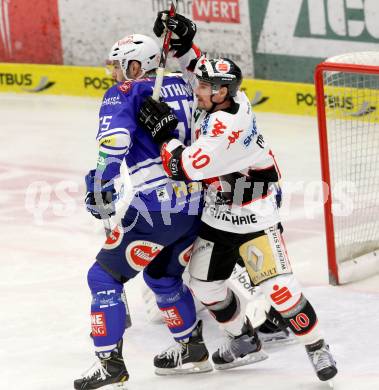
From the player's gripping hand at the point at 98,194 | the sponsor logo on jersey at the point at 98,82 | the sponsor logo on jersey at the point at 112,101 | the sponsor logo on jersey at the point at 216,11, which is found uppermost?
the sponsor logo on jersey at the point at 112,101

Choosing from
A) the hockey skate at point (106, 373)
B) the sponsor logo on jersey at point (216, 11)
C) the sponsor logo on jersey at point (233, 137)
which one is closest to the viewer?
the sponsor logo on jersey at point (233, 137)

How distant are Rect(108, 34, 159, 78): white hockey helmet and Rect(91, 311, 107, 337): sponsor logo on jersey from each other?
1059 millimetres

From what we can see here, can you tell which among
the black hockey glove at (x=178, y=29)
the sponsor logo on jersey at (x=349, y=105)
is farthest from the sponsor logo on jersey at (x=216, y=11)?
the black hockey glove at (x=178, y=29)

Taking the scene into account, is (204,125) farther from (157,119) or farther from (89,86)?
(89,86)

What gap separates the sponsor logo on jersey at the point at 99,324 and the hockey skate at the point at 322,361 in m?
0.86

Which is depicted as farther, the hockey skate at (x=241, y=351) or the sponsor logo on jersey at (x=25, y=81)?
the sponsor logo on jersey at (x=25, y=81)

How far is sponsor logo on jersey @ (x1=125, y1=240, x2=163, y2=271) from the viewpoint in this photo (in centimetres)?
462

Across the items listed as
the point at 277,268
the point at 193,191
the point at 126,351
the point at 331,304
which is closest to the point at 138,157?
the point at 193,191

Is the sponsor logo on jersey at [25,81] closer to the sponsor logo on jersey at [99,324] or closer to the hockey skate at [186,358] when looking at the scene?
the hockey skate at [186,358]

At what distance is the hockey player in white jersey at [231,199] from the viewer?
4.47m

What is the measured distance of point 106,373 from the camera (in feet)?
15.4

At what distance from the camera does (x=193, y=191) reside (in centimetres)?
475

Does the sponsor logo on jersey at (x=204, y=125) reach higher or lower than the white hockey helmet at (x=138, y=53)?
lower

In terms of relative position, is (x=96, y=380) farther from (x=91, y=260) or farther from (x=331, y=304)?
(x=91, y=260)
